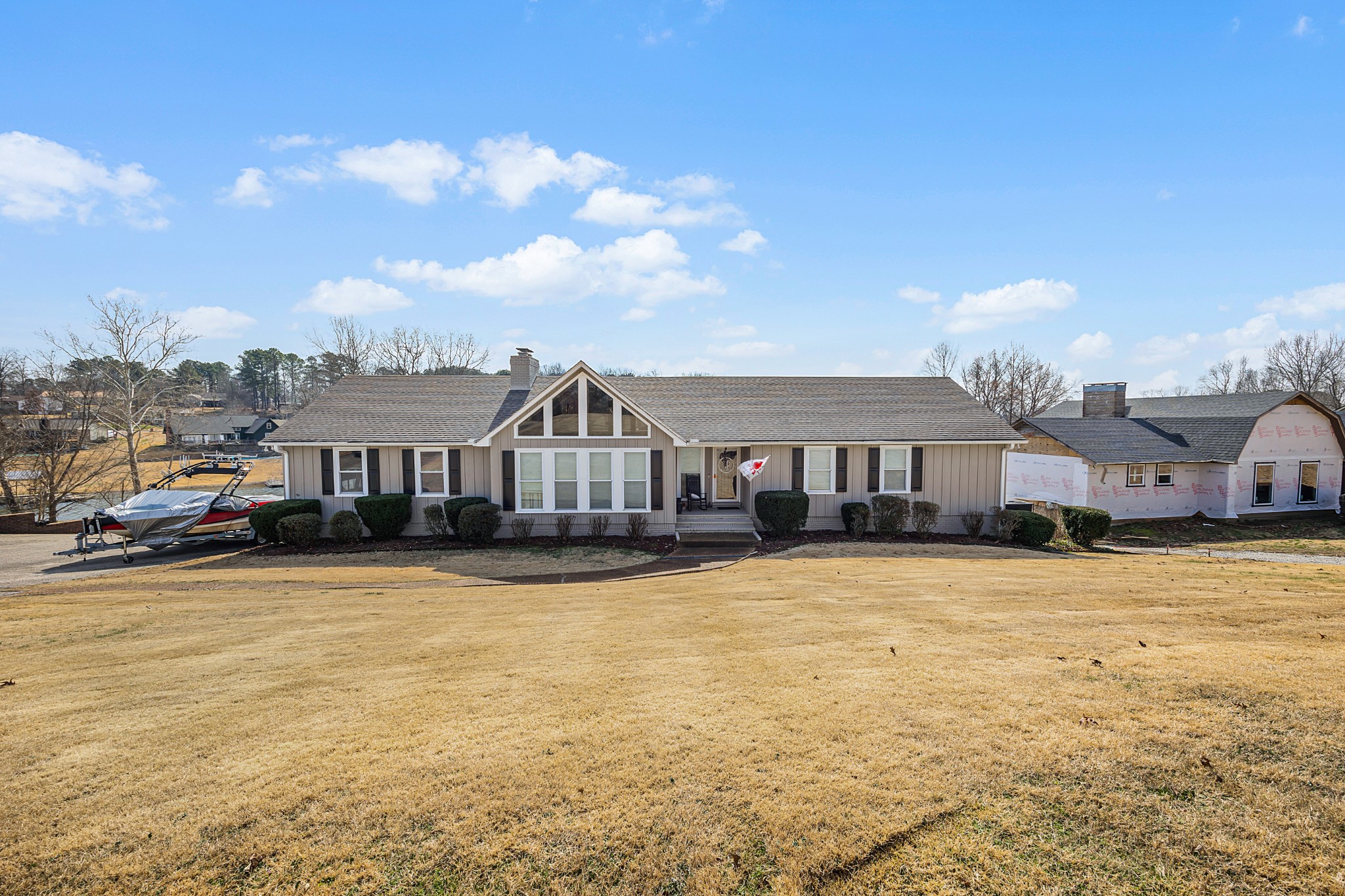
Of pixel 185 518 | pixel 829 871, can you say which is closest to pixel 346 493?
pixel 185 518

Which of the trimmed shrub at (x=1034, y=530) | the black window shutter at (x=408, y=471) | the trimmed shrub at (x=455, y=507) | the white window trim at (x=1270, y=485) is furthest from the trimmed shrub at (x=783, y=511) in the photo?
the white window trim at (x=1270, y=485)

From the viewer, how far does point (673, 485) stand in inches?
716

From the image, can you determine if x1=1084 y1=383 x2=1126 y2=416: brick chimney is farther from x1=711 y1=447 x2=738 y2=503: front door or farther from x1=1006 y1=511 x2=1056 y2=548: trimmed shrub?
x1=711 y1=447 x2=738 y2=503: front door

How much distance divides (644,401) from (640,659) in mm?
15437

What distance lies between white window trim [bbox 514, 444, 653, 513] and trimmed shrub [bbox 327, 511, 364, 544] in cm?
449

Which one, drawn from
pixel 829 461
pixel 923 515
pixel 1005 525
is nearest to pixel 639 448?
pixel 829 461

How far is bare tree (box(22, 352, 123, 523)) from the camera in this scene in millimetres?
25094

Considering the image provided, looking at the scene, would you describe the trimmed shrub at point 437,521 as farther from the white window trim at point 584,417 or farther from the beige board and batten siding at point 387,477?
the white window trim at point 584,417

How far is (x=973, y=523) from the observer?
19047 mm

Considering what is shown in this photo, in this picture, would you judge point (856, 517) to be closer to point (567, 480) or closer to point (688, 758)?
point (567, 480)

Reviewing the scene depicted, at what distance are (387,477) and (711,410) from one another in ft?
34.4

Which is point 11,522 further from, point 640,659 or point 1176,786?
point 1176,786

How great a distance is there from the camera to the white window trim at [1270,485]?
84.5ft

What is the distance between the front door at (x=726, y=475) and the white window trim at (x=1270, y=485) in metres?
22.7
